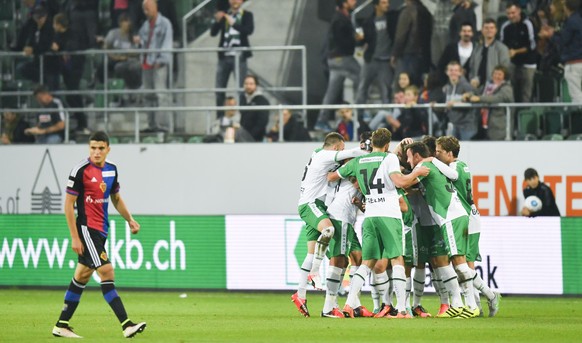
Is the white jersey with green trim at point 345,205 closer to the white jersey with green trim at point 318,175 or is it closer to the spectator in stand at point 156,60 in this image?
the white jersey with green trim at point 318,175

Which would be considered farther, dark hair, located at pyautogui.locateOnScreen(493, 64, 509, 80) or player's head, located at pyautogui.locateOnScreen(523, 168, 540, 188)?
dark hair, located at pyautogui.locateOnScreen(493, 64, 509, 80)

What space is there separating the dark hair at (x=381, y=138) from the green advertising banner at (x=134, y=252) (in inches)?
262

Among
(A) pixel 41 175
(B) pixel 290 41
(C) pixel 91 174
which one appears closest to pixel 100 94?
(A) pixel 41 175

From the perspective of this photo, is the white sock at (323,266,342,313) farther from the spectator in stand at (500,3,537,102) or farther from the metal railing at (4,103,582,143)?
the spectator in stand at (500,3,537,102)

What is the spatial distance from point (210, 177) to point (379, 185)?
9037 mm

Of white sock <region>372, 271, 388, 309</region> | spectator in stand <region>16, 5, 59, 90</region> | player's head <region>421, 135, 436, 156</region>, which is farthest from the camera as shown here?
spectator in stand <region>16, 5, 59, 90</region>

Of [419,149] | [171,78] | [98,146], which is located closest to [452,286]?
[419,149]

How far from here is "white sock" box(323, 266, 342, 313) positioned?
15078 mm

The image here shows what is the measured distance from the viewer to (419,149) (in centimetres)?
1488

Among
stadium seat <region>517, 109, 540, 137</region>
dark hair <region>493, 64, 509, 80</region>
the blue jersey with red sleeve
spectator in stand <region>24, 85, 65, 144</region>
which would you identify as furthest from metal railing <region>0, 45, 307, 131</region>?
the blue jersey with red sleeve

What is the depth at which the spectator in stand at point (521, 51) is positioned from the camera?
21.2 metres

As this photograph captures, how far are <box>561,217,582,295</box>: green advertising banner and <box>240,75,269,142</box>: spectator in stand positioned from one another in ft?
20.3

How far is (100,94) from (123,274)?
491 centimetres

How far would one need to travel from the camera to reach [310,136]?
22.7 meters
